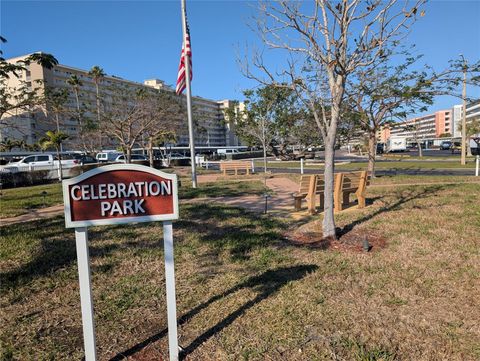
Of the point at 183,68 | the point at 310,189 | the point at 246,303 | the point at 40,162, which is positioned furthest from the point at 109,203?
the point at 40,162

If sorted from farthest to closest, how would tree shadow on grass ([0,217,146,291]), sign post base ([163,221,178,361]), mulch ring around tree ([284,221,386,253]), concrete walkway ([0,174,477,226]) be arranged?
concrete walkway ([0,174,477,226]) → mulch ring around tree ([284,221,386,253]) → tree shadow on grass ([0,217,146,291]) → sign post base ([163,221,178,361])

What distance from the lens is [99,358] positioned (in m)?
2.78

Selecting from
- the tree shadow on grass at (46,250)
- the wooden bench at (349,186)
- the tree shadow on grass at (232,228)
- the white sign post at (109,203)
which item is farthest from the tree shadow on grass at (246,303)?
the wooden bench at (349,186)

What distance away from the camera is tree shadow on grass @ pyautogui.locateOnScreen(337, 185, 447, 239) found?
632 centimetres

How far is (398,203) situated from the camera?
8547 mm

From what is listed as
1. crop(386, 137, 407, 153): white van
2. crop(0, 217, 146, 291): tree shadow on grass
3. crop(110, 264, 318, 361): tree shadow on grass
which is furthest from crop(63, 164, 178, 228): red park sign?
crop(386, 137, 407, 153): white van

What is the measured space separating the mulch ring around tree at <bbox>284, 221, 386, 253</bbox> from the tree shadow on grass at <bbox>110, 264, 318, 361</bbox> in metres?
0.95

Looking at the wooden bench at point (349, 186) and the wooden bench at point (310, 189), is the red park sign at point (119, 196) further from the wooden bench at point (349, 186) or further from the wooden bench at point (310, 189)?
the wooden bench at point (349, 186)

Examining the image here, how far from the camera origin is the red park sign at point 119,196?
95.6 inches

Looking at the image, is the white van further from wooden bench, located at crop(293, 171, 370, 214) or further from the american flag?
wooden bench, located at crop(293, 171, 370, 214)

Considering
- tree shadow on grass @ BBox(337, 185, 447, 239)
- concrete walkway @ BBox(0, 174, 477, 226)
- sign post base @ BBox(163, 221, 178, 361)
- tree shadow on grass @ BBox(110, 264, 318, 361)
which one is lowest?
tree shadow on grass @ BBox(110, 264, 318, 361)

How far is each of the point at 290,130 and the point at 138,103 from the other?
40.6ft

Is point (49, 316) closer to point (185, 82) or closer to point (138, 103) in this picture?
point (185, 82)

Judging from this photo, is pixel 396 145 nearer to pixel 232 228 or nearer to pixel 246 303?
pixel 232 228
